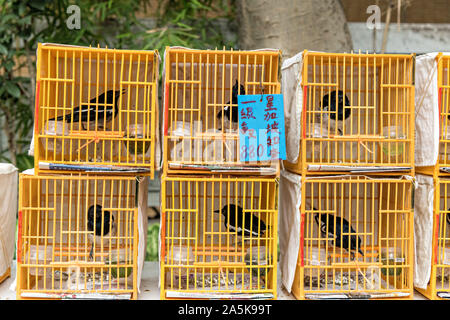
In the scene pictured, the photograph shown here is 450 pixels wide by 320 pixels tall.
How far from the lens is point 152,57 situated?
73.4 inches

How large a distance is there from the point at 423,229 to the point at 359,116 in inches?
21.2

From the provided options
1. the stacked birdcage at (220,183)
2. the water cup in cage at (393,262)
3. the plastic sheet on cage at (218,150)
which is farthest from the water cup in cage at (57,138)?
the water cup in cage at (393,262)

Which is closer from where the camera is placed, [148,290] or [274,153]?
[274,153]

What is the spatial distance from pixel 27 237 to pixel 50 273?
23 cm

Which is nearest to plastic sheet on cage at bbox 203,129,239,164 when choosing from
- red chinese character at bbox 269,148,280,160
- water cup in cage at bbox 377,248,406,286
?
red chinese character at bbox 269,148,280,160

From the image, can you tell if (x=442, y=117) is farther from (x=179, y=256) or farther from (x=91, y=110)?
(x=91, y=110)

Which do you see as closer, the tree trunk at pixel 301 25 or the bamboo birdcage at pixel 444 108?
the bamboo birdcage at pixel 444 108

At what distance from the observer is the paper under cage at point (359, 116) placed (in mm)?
1821

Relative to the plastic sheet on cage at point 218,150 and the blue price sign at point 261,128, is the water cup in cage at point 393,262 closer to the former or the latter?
the blue price sign at point 261,128

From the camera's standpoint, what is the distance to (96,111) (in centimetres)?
183

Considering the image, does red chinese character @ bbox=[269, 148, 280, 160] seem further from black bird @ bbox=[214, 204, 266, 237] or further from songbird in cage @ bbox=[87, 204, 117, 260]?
songbird in cage @ bbox=[87, 204, 117, 260]

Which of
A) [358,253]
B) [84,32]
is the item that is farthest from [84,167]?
[84,32]

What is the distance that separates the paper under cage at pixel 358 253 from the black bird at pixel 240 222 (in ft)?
0.59
